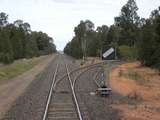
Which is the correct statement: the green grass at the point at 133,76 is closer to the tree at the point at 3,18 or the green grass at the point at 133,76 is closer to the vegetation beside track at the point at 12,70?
the vegetation beside track at the point at 12,70

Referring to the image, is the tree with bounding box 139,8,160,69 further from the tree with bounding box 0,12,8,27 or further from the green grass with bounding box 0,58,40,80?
the tree with bounding box 0,12,8,27

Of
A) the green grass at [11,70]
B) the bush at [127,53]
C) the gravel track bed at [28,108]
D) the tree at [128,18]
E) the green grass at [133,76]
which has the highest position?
the tree at [128,18]

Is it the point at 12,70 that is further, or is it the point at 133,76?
the point at 12,70

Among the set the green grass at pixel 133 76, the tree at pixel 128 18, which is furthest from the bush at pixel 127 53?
the green grass at pixel 133 76

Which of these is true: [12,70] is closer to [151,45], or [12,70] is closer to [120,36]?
[151,45]

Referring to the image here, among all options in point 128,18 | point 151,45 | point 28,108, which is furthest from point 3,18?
point 28,108

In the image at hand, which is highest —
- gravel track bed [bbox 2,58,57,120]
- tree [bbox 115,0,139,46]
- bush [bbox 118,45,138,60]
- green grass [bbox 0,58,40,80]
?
tree [bbox 115,0,139,46]

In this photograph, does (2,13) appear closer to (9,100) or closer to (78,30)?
(78,30)

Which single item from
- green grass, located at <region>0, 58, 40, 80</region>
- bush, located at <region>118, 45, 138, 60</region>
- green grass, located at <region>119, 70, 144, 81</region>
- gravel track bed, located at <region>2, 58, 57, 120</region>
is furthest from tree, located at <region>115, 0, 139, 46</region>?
gravel track bed, located at <region>2, 58, 57, 120</region>

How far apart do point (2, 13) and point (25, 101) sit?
436 ft

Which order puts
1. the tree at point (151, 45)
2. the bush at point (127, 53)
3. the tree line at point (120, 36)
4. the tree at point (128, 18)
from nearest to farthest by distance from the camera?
the tree at point (151, 45)
the bush at point (127, 53)
the tree line at point (120, 36)
the tree at point (128, 18)

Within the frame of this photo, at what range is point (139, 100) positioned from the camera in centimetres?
2325

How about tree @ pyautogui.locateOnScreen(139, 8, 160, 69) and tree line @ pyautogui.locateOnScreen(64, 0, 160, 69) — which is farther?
tree line @ pyautogui.locateOnScreen(64, 0, 160, 69)

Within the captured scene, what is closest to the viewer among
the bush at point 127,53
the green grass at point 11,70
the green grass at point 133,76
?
the green grass at point 133,76
